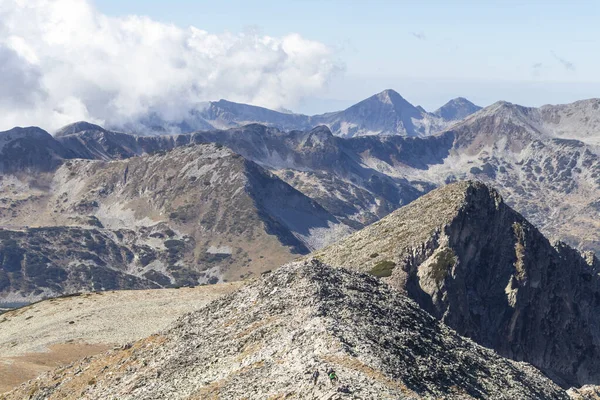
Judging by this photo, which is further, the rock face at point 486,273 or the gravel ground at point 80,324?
the rock face at point 486,273

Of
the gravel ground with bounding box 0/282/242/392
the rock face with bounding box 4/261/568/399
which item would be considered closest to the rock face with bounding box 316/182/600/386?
the gravel ground with bounding box 0/282/242/392

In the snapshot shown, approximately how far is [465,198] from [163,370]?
315 ft

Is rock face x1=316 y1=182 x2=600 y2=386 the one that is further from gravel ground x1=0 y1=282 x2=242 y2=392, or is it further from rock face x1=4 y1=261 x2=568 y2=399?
rock face x1=4 y1=261 x2=568 y2=399

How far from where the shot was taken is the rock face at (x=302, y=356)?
48125mm

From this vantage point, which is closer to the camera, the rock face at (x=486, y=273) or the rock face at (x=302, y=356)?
the rock face at (x=302, y=356)

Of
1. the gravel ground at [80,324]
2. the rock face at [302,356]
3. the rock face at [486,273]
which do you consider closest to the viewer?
the rock face at [302,356]

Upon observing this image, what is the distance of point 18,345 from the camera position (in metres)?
113

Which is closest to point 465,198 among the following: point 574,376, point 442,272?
point 442,272

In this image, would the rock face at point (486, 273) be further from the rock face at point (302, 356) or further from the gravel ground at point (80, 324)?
the rock face at point (302, 356)

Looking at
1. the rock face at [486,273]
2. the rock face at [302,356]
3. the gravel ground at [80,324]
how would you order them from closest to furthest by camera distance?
the rock face at [302,356] → the gravel ground at [80,324] → the rock face at [486,273]

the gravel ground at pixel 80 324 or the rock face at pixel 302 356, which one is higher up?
the rock face at pixel 302 356

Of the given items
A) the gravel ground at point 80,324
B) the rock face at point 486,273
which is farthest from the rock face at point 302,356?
the rock face at point 486,273

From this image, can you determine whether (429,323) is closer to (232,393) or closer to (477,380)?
(477,380)

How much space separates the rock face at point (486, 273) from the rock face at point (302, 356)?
47533mm
